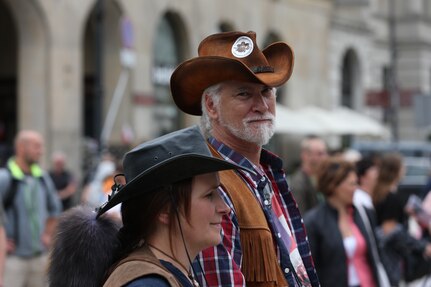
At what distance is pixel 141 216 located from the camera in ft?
11.1

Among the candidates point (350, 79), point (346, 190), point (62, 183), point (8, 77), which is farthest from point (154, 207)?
point (350, 79)

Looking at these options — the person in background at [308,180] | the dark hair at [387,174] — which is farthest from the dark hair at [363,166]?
the person in background at [308,180]

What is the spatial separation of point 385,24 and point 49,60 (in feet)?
92.3

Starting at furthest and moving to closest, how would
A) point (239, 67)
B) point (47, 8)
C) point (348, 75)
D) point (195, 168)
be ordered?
point (348, 75), point (47, 8), point (239, 67), point (195, 168)

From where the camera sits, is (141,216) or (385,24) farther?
(385,24)

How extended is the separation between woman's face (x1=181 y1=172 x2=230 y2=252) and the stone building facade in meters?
18.9

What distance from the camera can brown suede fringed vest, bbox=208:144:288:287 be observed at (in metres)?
4.15

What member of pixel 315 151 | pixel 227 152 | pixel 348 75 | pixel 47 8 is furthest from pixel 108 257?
pixel 348 75

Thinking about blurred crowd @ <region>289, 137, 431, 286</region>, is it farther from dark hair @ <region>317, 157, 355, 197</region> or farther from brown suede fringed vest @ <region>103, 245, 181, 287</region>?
brown suede fringed vest @ <region>103, 245, 181, 287</region>

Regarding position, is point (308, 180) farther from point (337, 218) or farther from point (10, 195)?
point (10, 195)

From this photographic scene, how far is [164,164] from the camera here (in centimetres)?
329

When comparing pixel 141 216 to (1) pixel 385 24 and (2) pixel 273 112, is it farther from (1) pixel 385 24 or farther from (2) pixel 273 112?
(1) pixel 385 24

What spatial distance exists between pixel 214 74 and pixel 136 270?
1.39 m

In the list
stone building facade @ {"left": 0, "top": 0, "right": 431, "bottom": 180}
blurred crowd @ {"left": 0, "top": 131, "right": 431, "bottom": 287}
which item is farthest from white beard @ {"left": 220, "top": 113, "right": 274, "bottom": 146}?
stone building facade @ {"left": 0, "top": 0, "right": 431, "bottom": 180}
